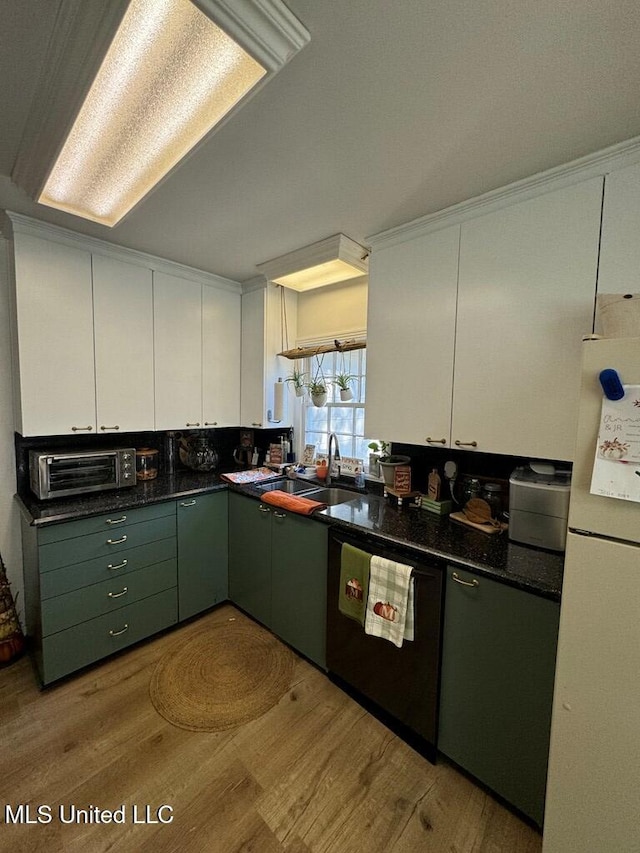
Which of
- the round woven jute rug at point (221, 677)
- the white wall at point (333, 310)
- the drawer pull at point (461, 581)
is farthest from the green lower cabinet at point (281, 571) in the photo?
the white wall at point (333, 310)

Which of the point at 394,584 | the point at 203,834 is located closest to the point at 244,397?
the point at 394,584

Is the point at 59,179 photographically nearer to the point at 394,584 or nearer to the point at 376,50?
the point at 376,50

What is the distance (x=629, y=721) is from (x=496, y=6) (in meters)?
1.79

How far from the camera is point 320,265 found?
2275mm

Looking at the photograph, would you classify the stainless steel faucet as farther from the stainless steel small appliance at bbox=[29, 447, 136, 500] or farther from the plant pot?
the stainless steel small appliance at bbox=[29, 447, 136, 500]

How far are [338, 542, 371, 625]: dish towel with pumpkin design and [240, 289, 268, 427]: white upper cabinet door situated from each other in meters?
1.37

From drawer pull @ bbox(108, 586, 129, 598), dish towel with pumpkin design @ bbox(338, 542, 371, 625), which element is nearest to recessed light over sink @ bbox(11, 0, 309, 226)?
dish towel with pumpkin design @ bbox(338, 542, 371, 625)

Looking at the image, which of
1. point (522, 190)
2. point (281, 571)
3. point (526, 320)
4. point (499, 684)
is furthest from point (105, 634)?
point (522, 190)

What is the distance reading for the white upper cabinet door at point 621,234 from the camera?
1233 mm

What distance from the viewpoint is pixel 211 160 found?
4.45 ft

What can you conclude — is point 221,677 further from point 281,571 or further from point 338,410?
point 338,410

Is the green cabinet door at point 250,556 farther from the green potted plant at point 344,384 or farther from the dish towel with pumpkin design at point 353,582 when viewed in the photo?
the green potted plant at point 344,384

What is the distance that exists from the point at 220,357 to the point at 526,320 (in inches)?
83.2

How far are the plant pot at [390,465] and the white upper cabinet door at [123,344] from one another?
161cm
